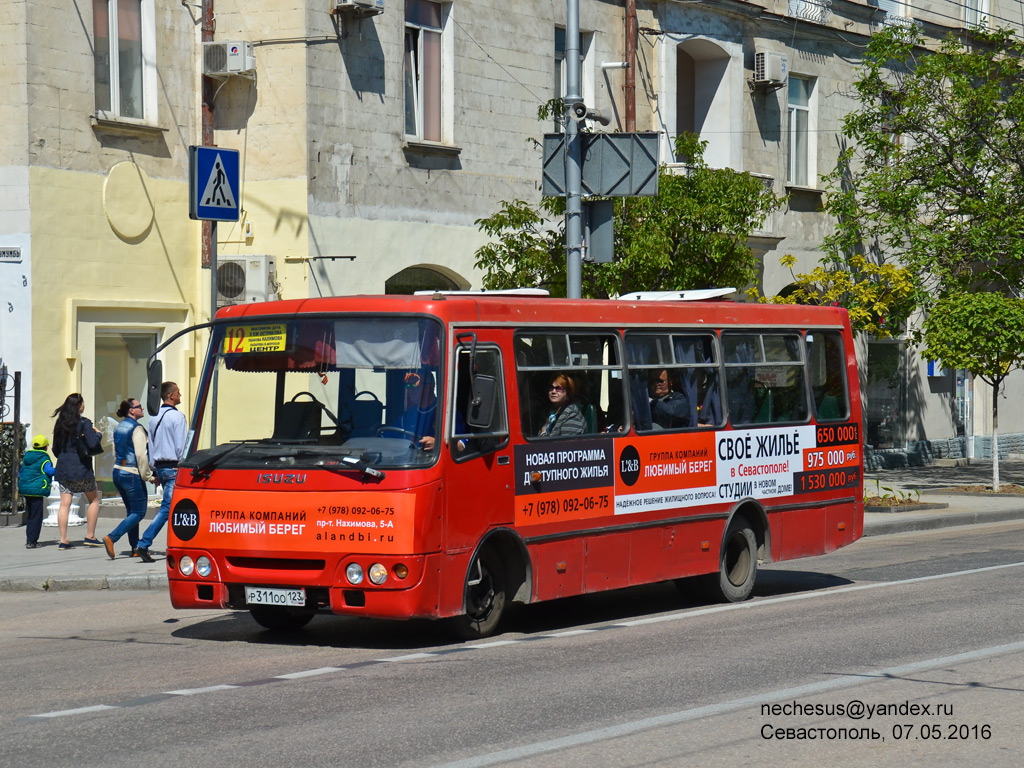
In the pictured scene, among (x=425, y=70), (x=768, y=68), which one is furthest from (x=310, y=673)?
(x=768, y=68)

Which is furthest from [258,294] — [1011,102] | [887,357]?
[887,357]

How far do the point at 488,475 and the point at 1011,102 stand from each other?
1903cm

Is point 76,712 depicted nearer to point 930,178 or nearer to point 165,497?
point 165,497

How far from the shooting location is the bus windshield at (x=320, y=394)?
967 cm

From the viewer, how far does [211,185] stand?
1370cm

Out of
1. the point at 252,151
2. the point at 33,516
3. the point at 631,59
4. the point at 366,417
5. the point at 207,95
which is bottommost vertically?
the point at 33,516

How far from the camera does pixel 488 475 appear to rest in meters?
10.1

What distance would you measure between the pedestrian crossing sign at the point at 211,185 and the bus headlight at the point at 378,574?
5.19 metres

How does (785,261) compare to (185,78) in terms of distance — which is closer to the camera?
(185,78)

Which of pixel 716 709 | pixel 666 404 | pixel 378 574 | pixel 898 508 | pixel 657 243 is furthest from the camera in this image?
pixel 898 508

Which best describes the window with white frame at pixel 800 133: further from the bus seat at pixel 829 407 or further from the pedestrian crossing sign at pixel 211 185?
the pedestrian crossing sign at pixel 211 185

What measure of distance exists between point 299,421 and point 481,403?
1.33 metres

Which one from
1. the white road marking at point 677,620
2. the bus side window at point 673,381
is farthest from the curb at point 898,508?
the bus side window at point 673,381

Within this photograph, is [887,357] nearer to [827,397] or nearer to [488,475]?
[827,397]
